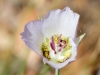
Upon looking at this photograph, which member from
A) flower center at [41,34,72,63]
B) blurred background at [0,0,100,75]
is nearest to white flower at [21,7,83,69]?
flower center at [41,34,72,63]

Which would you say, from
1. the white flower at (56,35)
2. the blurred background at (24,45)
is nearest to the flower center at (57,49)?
the white flower at (56,35)

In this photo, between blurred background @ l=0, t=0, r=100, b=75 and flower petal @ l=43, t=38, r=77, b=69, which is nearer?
flower petal @ l=43, t=38, r=77, b=69

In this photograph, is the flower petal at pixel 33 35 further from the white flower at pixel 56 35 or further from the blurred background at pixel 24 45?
the blurred background at pixel 24 45

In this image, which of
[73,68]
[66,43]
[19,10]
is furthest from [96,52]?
[66,43]

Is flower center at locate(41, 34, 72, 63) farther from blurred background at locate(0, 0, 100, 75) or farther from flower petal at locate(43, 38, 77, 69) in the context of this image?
blurred background at locate(0, 0, 100, 75)

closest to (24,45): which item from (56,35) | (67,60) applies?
(56,35)

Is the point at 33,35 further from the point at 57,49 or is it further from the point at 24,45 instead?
the point at 24,45
